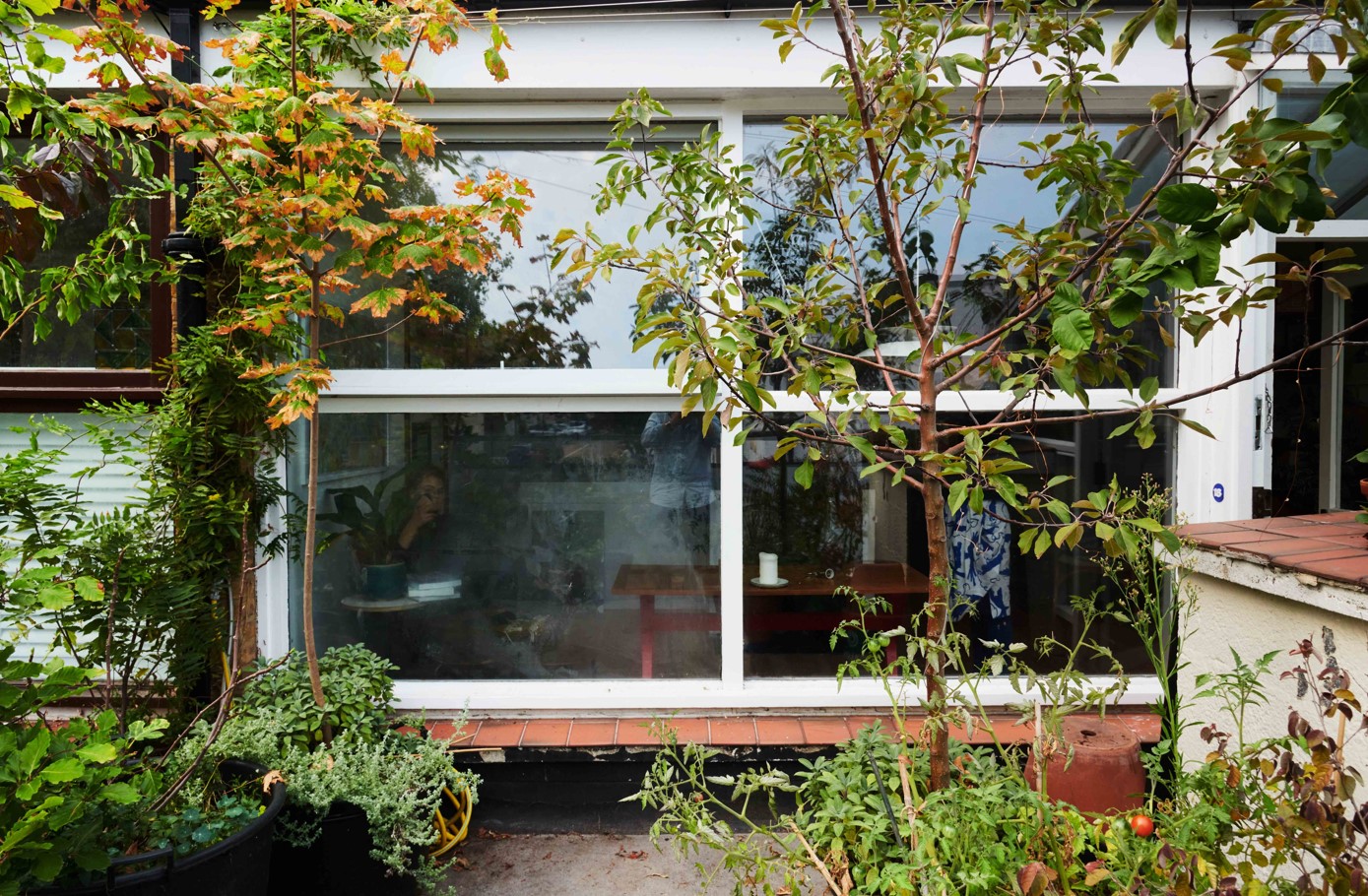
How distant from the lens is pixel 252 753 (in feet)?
7.51

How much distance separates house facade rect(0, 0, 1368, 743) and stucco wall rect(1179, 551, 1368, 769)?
4.12 ft

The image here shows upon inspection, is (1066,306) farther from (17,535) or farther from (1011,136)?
(17,535)

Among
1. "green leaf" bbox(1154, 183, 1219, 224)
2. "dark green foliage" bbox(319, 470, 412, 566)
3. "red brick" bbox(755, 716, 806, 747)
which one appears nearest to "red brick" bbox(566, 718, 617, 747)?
"red brick" bbox(755, 716, 806, 747)

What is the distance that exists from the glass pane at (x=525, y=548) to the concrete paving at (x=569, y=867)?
57 centimetres

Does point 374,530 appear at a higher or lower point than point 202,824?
higher

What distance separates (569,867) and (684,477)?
1367 millimetres

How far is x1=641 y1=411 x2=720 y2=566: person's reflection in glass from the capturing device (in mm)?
3061

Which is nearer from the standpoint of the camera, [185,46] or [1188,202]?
[1188,202]

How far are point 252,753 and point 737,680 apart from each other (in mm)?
1599

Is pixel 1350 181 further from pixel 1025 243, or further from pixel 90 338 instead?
pixel 90 338

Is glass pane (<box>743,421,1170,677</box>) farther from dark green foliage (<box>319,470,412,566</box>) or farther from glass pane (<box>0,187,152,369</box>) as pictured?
glass pane (<box>0,187,152,369</box>)

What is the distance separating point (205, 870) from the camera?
1.85m

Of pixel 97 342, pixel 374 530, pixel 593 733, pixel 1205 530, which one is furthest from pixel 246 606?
pixel 1205 530

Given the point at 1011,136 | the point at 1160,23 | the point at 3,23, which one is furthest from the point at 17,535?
the point at 1011,136
